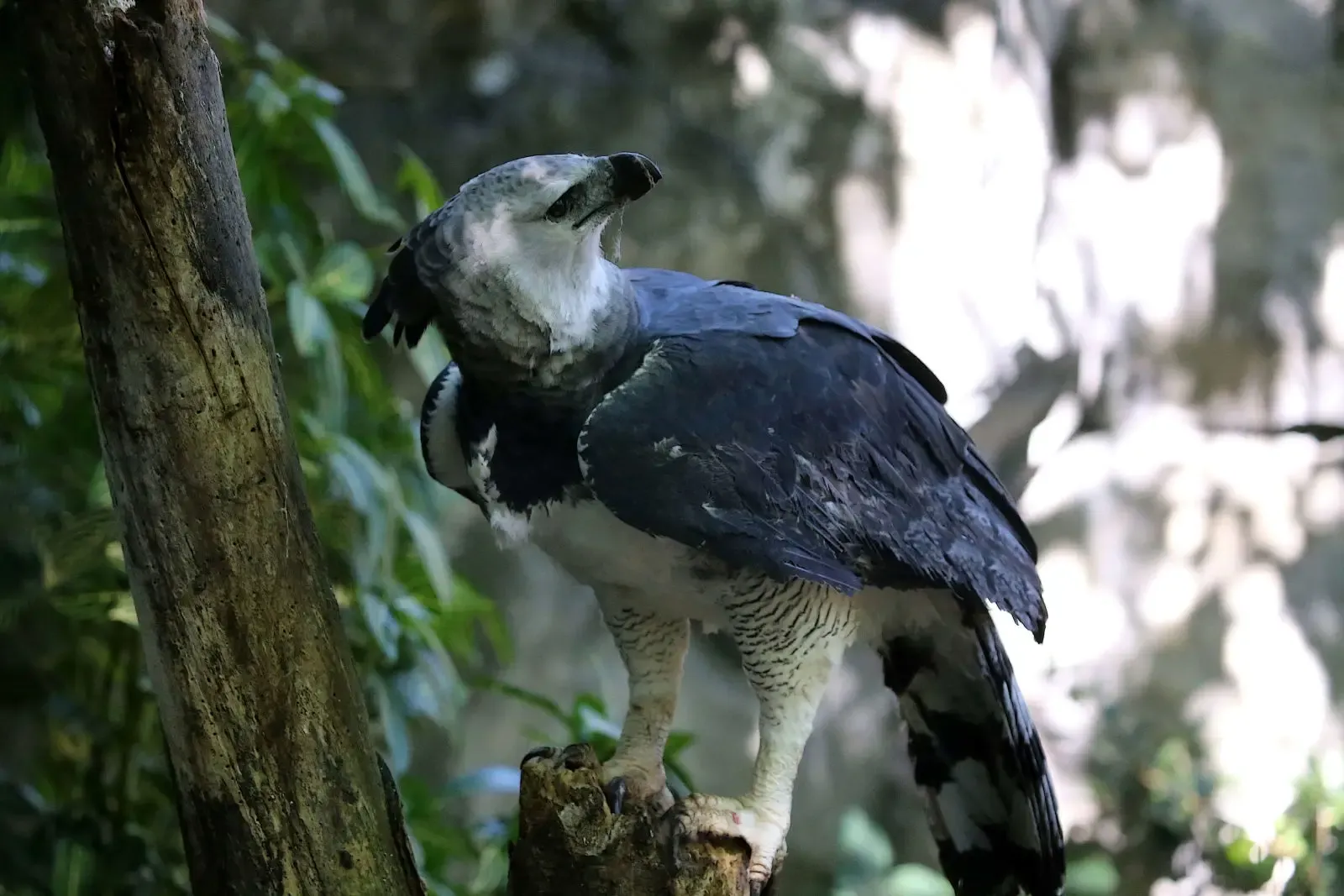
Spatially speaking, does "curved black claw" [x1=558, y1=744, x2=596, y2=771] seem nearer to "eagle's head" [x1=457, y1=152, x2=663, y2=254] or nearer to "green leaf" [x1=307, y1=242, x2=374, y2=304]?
"eagle's head" [x1=457, y1=152, x2=663, y2=254]

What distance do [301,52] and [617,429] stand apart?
5.50ft

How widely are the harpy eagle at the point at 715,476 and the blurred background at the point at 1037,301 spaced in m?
0.80

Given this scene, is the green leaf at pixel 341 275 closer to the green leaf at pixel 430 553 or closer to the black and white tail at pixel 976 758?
the green leaf at pixel 430 553

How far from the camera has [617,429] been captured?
2.60ft

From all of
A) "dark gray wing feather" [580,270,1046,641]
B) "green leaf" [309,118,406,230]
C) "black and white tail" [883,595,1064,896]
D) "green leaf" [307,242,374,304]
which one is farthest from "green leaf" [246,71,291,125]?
"black and white tail" [883,595,1064,896]

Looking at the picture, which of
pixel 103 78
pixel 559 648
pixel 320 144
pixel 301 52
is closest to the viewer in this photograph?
pixel 103 78

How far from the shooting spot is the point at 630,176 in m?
0.79

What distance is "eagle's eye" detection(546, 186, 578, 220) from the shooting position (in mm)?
794

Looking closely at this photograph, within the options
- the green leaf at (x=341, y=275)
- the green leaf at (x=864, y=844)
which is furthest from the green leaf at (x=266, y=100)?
the green leaf at (x=864, y=844)

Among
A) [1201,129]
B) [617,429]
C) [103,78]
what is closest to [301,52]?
[103,78]

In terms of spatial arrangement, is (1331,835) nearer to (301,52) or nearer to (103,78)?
(103,78)

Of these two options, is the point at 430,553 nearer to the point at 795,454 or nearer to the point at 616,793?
the point at 616,793

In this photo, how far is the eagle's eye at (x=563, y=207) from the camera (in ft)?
2.60

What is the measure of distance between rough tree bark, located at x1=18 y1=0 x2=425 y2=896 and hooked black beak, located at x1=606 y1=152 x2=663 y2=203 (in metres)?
0.29
